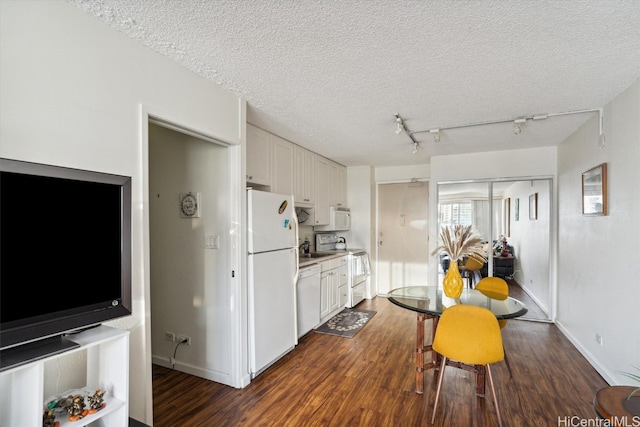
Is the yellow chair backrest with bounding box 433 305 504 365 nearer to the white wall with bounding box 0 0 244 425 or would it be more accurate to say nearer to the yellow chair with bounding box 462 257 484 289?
the white wall with bounding box 0 0 244 425

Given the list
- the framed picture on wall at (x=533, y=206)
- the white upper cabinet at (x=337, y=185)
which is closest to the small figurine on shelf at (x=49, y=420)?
the white upper cabinet at (x=337, y=185)

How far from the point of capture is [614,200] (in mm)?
2590

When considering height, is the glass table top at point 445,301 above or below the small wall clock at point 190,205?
below

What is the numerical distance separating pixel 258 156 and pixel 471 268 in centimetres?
327

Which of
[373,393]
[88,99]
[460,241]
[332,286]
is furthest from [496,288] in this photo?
[88,99]

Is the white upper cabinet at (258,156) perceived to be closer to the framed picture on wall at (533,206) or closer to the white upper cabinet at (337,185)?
the white upper cabinet at (337,185)

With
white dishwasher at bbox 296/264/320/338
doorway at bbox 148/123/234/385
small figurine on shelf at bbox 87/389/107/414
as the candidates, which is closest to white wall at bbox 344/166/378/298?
white dishwasher at bbox 296/264/320/338

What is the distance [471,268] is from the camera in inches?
171

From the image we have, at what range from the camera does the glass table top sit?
7.92 feet

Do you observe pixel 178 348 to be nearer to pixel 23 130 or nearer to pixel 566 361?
pixel 23 130

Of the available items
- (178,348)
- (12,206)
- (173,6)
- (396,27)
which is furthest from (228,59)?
(178,348)

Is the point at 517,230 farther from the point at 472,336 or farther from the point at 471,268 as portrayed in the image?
the point at 472,336

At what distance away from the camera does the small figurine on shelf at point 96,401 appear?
132 centimetres

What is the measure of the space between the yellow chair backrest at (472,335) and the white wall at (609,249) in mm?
1139
